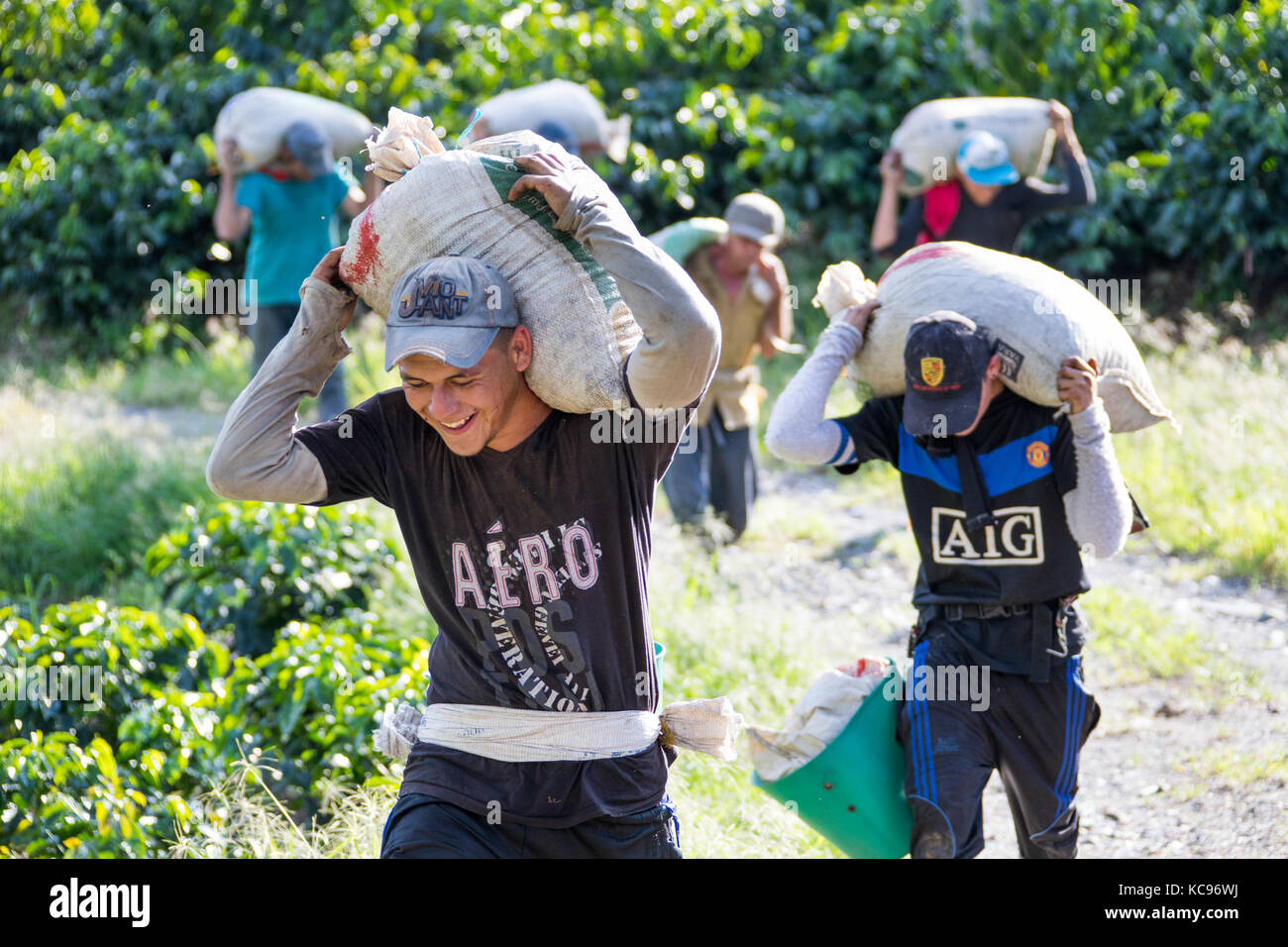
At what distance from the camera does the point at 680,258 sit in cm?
696

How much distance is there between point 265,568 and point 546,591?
3.12m

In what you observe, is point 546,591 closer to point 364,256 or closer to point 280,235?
point 364,256

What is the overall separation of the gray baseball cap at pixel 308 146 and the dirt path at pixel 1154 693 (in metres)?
3.05

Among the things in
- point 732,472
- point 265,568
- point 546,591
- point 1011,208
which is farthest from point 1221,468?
point 546,591

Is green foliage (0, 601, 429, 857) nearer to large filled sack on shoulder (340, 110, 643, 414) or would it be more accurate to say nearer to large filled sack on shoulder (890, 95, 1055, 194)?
large filled sack on shoulder (340, 110, 643, 414)

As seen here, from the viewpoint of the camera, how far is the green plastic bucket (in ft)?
11.9

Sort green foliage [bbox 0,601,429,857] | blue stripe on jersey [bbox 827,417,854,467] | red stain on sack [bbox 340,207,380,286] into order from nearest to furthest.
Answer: red stain on sack [bbox 340,207,380,286] < blue stripe on jersey [bbox 827,417,854,467] < green foliage [bbox 0,601,429,857]

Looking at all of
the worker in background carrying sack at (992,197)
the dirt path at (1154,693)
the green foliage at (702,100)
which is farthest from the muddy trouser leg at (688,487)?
the green foliage at (702,100)

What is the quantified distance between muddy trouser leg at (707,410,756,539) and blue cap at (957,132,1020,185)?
5.68 feet

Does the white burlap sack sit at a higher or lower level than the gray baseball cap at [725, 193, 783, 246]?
lower

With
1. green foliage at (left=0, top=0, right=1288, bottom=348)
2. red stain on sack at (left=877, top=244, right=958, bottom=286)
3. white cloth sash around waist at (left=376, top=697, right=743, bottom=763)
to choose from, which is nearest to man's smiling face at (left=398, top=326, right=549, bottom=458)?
white cloth sash around waist at (left=376, top=697, right=743, bottom=763)

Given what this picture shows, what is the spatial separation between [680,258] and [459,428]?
171 inches

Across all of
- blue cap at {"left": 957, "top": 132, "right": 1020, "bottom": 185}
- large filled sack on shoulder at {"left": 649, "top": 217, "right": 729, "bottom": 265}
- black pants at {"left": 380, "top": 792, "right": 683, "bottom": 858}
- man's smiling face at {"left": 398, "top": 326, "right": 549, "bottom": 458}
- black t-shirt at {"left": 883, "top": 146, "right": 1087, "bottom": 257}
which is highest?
blue cap at {"left": 957, "top": 132, "right": 1020, "bottom": 185}

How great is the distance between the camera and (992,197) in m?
7.17
